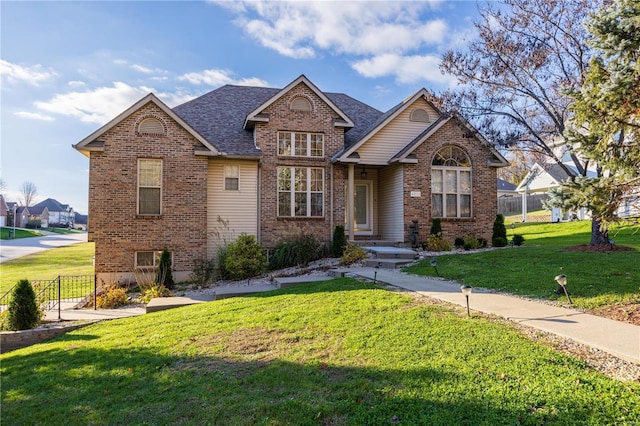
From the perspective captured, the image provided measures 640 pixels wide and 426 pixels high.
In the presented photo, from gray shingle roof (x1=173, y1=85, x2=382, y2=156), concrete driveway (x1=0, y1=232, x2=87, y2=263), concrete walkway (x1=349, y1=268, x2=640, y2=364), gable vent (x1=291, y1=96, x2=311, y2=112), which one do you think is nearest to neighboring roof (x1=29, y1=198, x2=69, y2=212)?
concrete driveway (x1=0, y1=232, x2=87, y2=263)

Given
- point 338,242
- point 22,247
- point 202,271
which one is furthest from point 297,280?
point 22,247

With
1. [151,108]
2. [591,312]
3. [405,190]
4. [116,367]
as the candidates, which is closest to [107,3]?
[151,108]

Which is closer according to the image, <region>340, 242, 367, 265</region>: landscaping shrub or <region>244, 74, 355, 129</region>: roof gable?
<region>340, 242, 367, 265</region>: landscaping shrub

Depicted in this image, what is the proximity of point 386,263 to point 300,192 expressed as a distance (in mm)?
5048

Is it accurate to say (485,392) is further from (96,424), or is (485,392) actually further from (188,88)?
(188,88)

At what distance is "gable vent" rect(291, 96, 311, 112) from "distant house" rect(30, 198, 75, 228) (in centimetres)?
9555

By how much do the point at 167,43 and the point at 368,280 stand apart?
9074 mm

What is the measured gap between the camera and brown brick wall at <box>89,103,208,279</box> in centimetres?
1306

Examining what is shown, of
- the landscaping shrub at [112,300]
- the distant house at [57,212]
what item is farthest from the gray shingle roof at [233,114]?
the distant house at [57,212]

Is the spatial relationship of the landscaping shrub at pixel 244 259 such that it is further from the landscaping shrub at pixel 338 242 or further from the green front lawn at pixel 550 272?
the green front lawn at pixel 550 272

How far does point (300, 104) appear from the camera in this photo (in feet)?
50.4

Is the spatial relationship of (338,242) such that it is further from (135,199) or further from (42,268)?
(42,268)

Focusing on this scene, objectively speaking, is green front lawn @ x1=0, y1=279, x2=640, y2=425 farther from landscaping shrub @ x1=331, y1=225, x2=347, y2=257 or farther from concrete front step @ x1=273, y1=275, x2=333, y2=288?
landscaping shrub @ x1=331, y1=225, x2=347, y2=257

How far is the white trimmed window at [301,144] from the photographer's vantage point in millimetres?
15336
